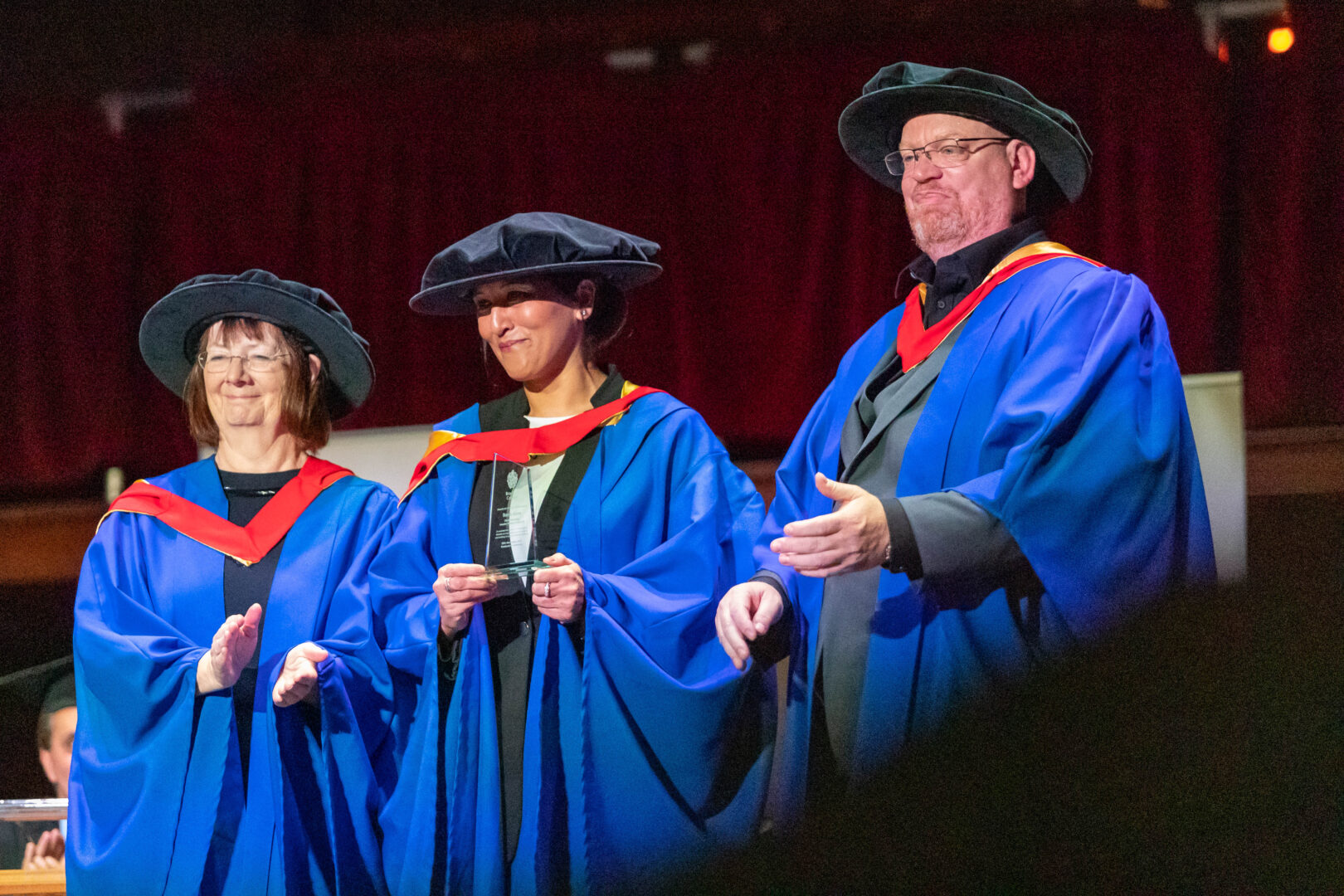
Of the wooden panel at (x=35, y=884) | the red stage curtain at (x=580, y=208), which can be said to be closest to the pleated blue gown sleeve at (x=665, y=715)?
the red stage curtain at (x=580, y=208)

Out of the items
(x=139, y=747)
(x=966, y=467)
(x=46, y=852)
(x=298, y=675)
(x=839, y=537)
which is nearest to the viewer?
(x=839, y=537)

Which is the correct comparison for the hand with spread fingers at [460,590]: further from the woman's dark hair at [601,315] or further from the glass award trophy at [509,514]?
the woman's dark hair at [601,315]

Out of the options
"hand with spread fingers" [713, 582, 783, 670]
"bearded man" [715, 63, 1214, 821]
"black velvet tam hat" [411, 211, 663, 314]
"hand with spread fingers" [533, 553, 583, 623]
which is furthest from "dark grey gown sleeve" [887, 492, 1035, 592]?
"black velvet tam hat" [411, 211, 663, 314]

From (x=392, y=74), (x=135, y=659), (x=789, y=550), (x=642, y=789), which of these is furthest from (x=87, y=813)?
(x=392, y=74)

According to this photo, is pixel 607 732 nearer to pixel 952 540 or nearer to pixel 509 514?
pixel 509 514

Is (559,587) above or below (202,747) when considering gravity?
above

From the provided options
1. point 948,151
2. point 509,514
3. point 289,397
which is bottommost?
point 509,514

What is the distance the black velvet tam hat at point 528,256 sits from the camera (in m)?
2.49

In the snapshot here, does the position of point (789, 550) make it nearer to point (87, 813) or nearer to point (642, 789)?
point (642, 789)

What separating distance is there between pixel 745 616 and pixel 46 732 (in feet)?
7.30

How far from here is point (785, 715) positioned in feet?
7.45

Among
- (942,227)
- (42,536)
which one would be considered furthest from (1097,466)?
(42,536)

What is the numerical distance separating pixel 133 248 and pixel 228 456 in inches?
53.7

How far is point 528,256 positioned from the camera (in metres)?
2.50
